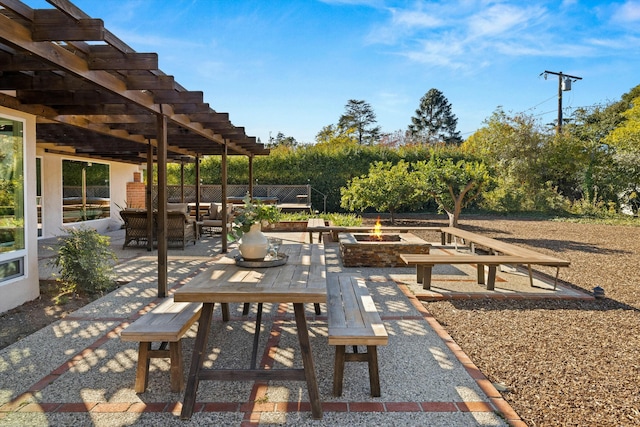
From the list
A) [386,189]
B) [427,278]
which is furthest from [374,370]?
[386,189]

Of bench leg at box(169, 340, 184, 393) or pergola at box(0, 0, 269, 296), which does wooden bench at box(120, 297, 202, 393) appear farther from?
pergola at box(0, 0, 269, 296)

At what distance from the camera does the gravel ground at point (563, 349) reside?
8.45ft

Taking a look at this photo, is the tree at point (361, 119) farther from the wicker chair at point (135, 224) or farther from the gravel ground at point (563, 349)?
the gravel ground at point (563, 349)

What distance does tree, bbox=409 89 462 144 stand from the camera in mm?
46219

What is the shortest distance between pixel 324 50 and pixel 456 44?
13.0ft

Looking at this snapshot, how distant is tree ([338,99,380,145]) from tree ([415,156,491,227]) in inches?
1260

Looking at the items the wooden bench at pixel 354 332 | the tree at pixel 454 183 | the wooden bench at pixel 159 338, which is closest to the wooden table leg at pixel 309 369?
the wooden bench at pixel 354 332

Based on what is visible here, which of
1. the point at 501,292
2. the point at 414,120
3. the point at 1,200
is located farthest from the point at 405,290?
the point at 414,120

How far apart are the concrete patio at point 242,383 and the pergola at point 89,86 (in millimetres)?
1537

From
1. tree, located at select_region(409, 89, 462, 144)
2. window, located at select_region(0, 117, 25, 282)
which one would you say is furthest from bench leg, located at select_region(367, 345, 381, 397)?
tree, located at select_region(409, 89, 462, 144)

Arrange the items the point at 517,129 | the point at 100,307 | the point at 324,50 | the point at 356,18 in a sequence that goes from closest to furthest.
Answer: the point at 100,307, the point at 356,18, the point at 324,50, the point at 517,129

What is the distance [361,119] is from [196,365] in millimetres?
41994

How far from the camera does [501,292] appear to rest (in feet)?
17.3

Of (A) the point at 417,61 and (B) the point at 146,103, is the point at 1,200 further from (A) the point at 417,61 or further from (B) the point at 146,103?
(A) the point at 417,61
